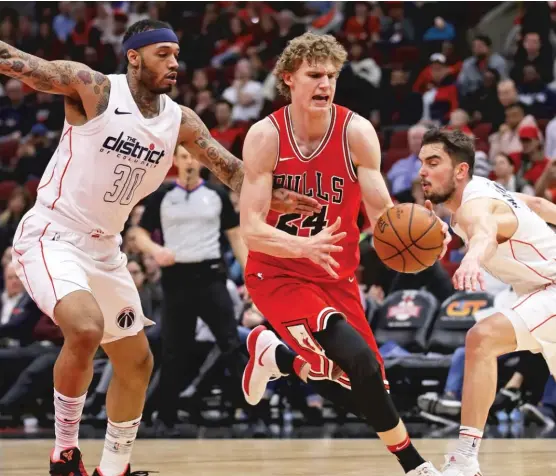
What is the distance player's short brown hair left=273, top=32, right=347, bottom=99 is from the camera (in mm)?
5680

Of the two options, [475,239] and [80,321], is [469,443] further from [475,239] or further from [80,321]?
[80,321]

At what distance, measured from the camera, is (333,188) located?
5.78 metres

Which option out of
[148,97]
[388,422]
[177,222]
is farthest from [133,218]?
[388,422]

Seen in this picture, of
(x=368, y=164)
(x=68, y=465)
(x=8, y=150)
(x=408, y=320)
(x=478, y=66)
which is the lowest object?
(x=8, y=150)

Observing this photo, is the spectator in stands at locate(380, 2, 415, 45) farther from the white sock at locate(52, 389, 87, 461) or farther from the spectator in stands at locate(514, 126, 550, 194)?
the white sock at locate(52, 389, 87, 461)

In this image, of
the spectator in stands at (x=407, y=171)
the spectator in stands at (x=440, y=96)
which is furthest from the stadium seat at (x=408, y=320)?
the spectator in stands at (x=440, y=96)

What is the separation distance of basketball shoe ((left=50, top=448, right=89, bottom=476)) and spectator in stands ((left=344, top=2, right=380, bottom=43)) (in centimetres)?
1132

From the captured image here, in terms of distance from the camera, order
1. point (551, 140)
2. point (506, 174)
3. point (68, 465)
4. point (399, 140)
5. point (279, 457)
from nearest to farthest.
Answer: point (68, 465) → point (279, 457) → point (506, 174) → point (551, 140) → point (399, 140)

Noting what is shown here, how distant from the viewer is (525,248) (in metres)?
5.80

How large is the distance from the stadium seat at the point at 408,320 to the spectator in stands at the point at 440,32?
624 cm

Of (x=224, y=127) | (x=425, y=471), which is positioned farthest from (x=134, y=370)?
(x=224, y=127)

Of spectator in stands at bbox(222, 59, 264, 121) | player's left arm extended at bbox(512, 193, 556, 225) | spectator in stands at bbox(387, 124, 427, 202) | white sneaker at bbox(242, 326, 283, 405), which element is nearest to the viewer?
player's left arm extended at bbox(512, 193, 556, 225)

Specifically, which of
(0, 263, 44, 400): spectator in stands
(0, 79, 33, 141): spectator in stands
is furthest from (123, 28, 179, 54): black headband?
(0, 79, 33, 141): spectator in stands

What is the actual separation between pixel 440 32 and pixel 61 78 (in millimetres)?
10929
